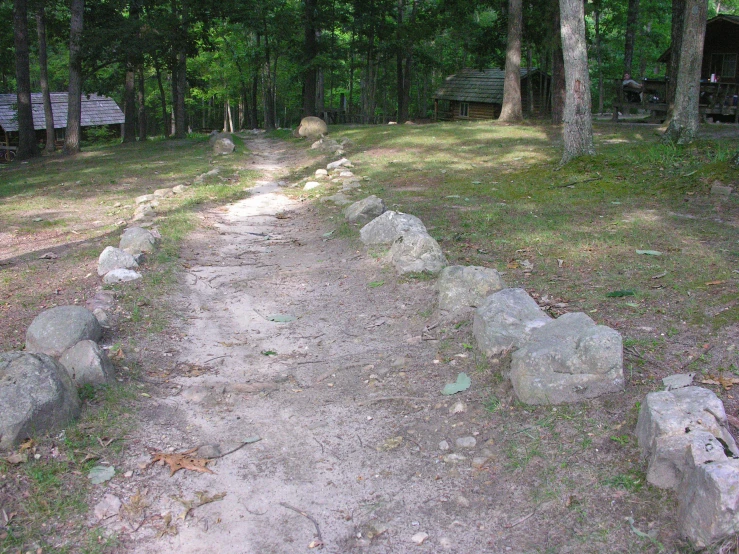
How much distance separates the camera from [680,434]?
2.84 meters

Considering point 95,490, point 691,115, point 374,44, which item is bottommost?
point 95,490

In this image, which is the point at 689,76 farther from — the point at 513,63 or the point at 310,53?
the point at 310,53

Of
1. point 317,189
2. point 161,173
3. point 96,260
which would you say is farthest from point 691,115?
point 161,173

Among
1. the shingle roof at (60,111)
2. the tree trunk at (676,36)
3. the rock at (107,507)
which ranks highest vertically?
the tree trunk at (676,36)

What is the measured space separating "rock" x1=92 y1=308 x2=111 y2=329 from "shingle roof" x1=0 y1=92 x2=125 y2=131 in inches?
1269

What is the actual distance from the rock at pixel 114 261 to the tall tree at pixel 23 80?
1635 centimetres

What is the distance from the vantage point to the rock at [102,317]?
5.00 m

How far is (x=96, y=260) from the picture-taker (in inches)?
268

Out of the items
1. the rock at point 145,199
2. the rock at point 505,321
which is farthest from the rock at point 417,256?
the rock at point 145,199

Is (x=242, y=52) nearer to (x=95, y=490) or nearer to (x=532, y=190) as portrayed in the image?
(x=532, y=190)

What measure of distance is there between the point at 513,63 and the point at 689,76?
9079mm

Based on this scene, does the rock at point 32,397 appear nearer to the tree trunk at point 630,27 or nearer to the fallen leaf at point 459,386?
the fallen leaf at point 459,386

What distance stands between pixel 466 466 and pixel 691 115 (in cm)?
1021

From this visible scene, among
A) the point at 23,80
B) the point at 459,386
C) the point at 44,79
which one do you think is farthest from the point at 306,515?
the point at 44,79
